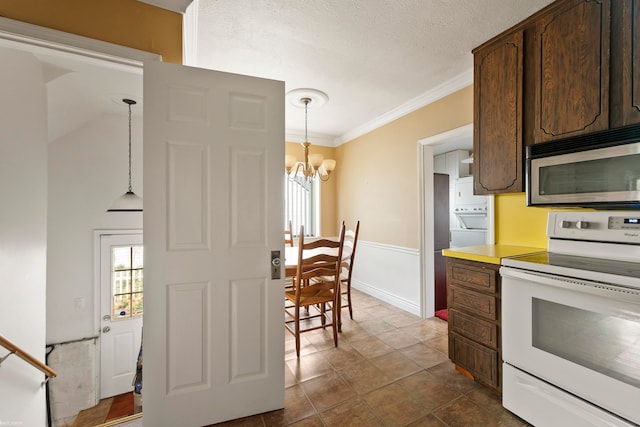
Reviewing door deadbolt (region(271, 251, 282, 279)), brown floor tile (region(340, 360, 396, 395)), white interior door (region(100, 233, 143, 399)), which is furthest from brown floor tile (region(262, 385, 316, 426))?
white interior door (region(100, 233, 143, 399))

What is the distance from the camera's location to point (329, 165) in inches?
130

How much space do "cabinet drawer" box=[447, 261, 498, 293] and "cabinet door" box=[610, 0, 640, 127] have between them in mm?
1118

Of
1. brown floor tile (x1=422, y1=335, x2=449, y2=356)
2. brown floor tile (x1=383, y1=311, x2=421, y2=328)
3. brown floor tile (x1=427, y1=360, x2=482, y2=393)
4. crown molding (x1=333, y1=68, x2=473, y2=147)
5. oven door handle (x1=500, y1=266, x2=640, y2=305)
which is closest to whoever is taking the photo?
oven door handle (x1=500, y1=266, x2=640, y2=305)

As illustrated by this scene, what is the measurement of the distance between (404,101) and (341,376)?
3124 millimetres

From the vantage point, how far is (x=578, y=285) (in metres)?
1.34

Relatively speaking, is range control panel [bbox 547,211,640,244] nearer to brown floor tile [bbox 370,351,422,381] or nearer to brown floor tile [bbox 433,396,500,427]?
brown floor tile [bbox 433,396,500,427]

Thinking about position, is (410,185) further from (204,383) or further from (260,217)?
(204,383)

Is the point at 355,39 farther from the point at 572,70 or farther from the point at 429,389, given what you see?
the point at 429,389

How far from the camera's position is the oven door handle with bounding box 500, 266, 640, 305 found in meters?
1.19

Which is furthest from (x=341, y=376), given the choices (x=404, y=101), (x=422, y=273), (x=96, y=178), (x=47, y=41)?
(x=96, y=178)

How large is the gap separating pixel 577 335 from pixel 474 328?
62cm

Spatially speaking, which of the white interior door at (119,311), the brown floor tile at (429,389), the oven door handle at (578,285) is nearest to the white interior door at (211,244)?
the brown floor tile at (429,389)

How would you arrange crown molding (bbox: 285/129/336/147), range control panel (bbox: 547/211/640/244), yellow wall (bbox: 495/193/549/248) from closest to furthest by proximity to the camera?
range control panel (bbox: 547/211/640/244) < yellow wall (bbox: 495/193/549/248) < crown molding (bbox: 285/129/336/147)

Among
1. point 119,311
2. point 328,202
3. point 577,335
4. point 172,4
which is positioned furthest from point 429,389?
point 328,202
